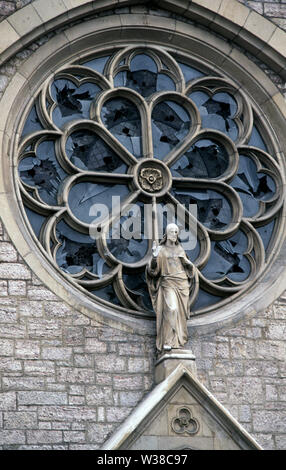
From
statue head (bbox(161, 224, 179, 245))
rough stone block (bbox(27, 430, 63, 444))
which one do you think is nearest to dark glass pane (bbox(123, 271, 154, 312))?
statue head (bbox(161, 224, 179, 245))

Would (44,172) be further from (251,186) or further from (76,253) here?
(251,186)

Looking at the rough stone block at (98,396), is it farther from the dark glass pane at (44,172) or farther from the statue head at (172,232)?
the dark glass pane at (44,172)

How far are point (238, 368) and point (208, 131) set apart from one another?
309cm

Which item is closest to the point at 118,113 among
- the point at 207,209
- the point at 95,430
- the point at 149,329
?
the point at 207,209

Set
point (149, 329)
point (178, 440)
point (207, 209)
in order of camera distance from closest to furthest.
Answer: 1. point (178, 440)
2. point (149, 329)
3. point (207, 209)

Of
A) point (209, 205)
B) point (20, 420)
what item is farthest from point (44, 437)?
point (209, 205)

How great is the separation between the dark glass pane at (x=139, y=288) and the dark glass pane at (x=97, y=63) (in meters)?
2.68

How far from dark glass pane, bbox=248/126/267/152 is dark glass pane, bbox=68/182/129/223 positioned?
1.80m

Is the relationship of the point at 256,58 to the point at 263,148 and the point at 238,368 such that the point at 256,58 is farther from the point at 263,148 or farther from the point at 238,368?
the point at 238,368

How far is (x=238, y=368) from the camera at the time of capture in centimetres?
1627

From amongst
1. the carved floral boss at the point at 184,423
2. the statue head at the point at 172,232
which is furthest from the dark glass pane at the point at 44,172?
the carved floral boss at the point at 184,423

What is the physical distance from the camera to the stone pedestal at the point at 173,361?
1559 centimetres

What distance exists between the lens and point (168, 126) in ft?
57.8

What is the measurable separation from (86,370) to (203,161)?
329 centimetres
